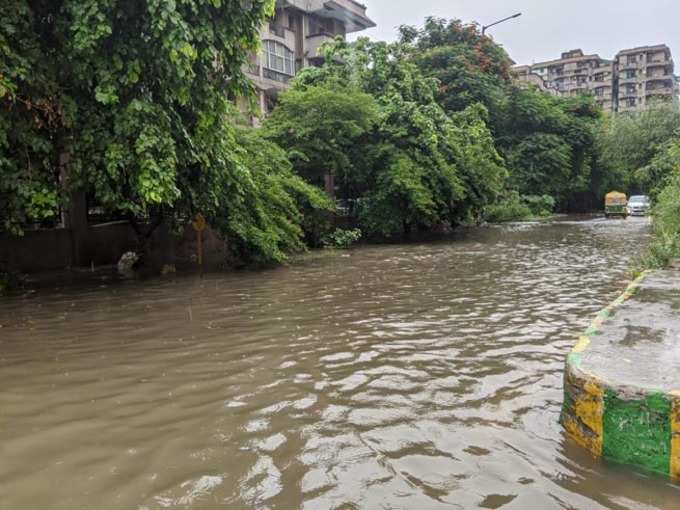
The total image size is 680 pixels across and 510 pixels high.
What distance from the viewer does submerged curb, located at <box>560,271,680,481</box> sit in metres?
3.00

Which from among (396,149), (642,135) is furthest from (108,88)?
(642,135)

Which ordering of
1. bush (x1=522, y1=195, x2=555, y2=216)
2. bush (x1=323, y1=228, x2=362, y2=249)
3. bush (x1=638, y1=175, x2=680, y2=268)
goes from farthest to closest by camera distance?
bush (x1=522, y1=195, x2=555, y2=216) → bush (x1=323, y1=228, x2=362, y2=249) → bush (x1=638, y1=175, x2=680, y2=268)

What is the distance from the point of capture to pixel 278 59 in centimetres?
3188

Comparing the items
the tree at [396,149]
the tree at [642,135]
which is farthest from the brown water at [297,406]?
the tree at [642,135]

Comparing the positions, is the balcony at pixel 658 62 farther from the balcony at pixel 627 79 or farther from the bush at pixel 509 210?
the bush at pixel 509 210

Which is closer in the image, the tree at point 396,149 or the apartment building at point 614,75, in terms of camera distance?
the tree at point 396,149

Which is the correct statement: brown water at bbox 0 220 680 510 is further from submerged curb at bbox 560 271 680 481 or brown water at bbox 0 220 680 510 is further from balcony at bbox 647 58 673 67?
balcony at bbox 647 58 673 67

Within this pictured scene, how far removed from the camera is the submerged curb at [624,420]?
300cm

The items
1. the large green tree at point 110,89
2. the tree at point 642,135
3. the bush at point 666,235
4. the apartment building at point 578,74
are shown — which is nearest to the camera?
the large green tree at point 110,89

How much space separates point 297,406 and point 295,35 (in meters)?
33.6

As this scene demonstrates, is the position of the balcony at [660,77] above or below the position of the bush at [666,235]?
above

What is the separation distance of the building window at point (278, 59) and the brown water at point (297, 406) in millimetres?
24339

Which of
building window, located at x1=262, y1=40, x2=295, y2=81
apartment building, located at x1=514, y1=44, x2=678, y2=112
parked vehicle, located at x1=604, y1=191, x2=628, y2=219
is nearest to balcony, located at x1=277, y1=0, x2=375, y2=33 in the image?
building window, located at x1=262, y1=40, x2=295, y2=81

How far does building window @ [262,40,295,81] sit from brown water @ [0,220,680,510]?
2434 centimetres
